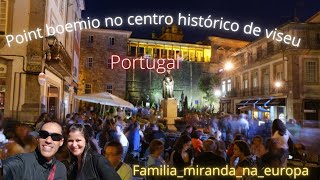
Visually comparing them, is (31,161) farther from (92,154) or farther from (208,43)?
(208,43)

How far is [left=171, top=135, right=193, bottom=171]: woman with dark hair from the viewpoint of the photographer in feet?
19.3

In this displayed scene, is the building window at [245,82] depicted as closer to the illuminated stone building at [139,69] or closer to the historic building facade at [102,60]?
the illuminated stone building at [139,69]

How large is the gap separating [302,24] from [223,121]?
20.7 metres

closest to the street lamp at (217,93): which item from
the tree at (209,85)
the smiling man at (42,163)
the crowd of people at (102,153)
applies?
the tree at (209,85)

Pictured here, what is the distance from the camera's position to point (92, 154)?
3086mm

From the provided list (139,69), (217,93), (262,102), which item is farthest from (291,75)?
(139,69)

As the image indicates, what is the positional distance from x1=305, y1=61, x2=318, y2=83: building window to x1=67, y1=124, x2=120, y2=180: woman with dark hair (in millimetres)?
31302

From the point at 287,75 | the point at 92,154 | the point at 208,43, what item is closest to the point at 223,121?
the point at 92,154

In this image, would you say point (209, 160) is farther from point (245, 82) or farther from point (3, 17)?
point (245, 82)

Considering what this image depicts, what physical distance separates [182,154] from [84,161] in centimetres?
316

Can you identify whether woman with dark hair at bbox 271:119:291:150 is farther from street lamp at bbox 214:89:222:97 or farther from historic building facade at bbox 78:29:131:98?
street lamp at bbox 214:89:222:97

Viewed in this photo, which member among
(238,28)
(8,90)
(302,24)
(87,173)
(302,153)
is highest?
(302,24)

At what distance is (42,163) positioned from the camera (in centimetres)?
280

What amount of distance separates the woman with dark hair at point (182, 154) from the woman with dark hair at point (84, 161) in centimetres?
299
